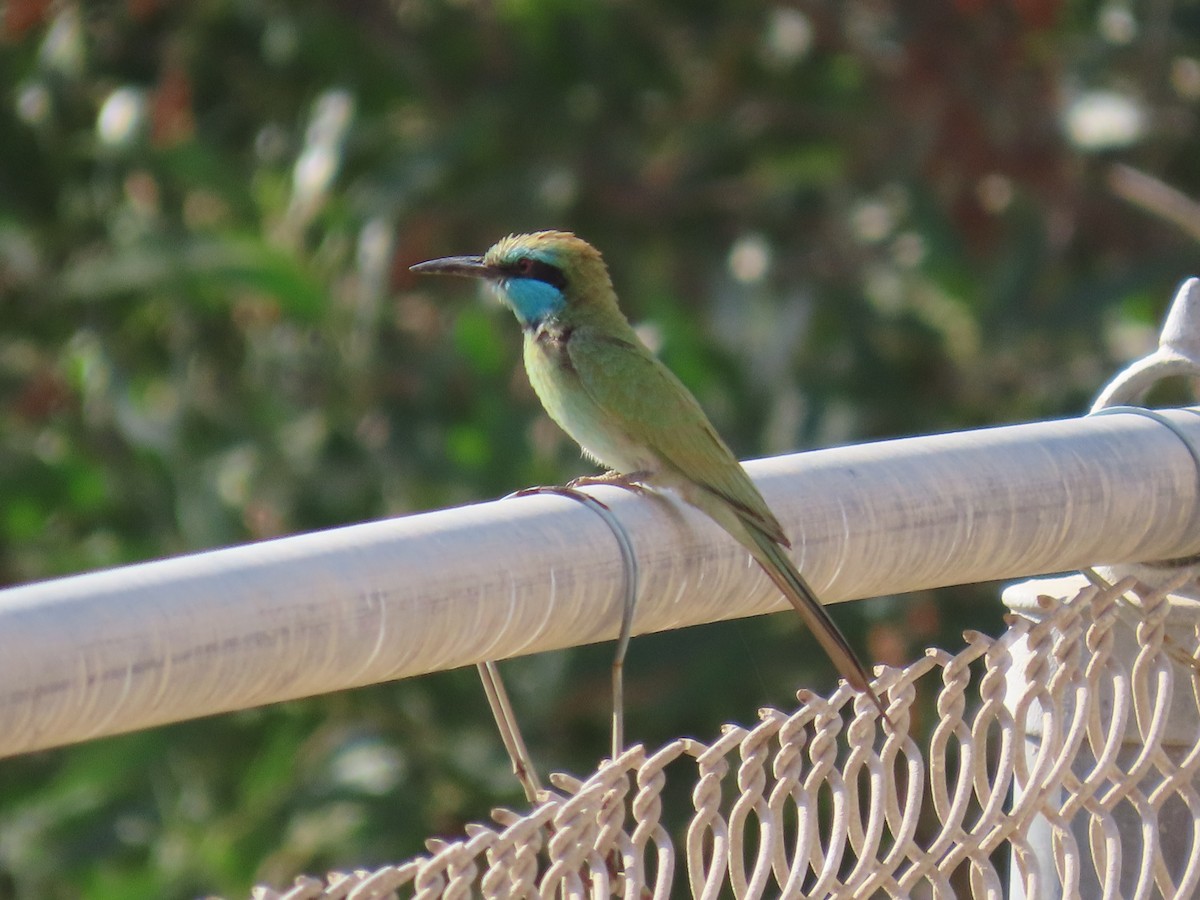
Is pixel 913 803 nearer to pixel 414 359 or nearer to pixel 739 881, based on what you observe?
pixel 739 881

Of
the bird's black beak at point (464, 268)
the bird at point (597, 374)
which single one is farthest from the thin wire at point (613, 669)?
the bird's black beak at point (464, 268)

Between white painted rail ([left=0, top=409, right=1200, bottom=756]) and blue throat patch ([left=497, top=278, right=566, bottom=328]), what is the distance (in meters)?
1.15

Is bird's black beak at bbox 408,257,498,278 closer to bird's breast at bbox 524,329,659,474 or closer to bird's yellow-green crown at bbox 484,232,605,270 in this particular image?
bird's yellow-green crown at bbox 484,232,605,270

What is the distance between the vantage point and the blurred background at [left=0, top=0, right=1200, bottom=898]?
154 inches

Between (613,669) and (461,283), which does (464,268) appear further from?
(461,283)

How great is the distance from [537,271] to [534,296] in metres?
0.04

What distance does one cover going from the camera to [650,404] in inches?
94.2

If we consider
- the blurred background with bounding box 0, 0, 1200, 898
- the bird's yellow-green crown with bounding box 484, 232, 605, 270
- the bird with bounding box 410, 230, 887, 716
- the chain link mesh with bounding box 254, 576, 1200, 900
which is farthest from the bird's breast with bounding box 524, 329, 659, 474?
the blurred background with bounding box 0, 0, 1200, 898

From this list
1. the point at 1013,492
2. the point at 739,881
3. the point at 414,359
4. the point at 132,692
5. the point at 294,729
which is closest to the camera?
the point at 132,692

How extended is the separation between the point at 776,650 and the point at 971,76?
1.73m

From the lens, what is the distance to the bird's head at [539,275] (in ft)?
8.76

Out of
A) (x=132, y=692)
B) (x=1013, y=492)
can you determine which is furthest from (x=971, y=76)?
(x=132, y=692)

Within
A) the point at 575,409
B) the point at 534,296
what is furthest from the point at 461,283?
the point at 575,409

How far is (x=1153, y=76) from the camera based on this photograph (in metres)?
5.08
